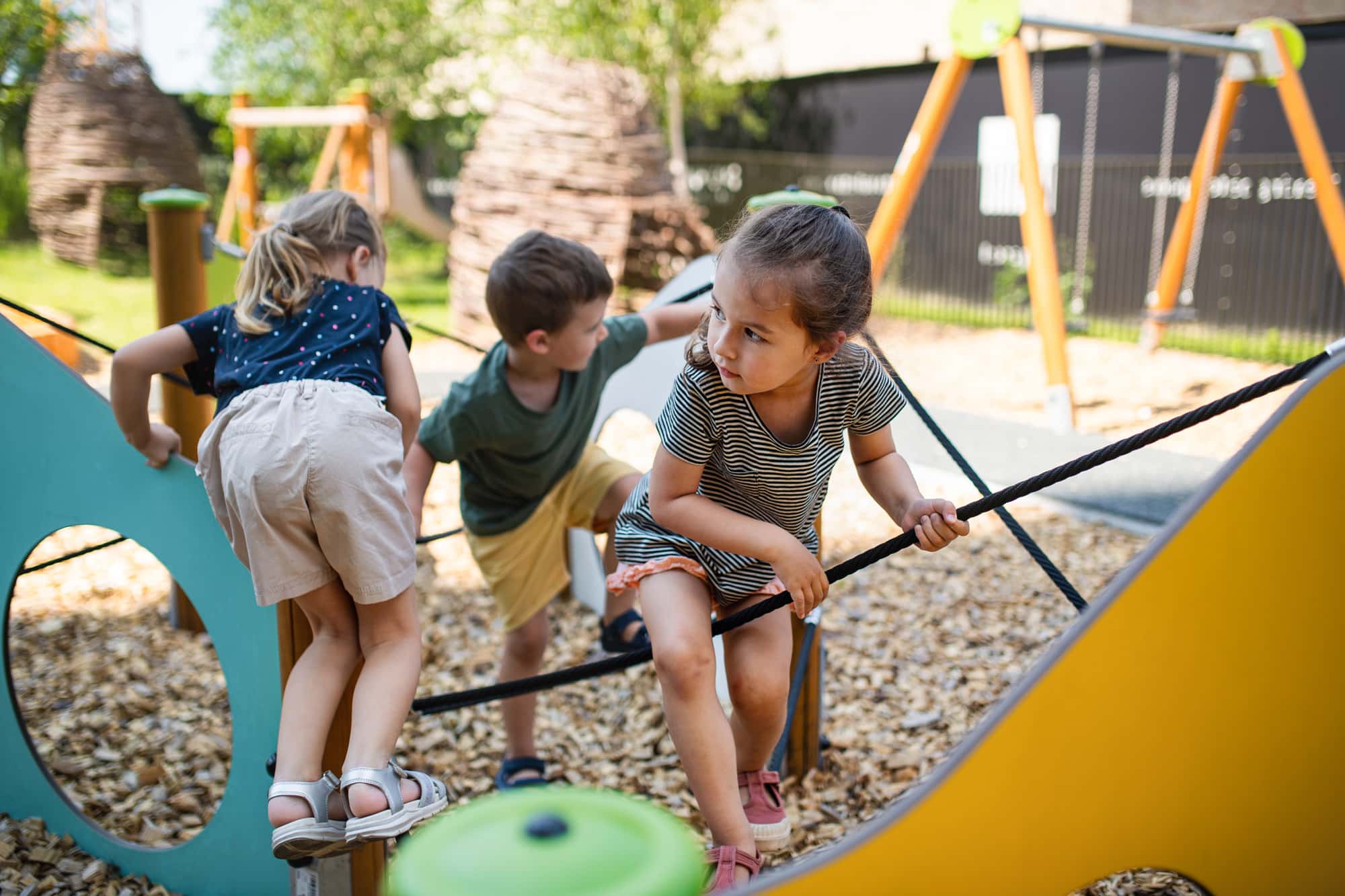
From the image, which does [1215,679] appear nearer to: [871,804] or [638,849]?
[638,849]

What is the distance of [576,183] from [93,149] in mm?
5599

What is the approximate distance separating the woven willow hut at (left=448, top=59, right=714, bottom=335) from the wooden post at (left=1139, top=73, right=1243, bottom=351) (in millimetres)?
3324

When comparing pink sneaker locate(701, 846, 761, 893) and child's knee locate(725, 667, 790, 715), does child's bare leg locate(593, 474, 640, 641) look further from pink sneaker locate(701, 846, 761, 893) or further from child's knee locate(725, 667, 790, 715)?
pink sneaker locate(701, 846, 761, 893)

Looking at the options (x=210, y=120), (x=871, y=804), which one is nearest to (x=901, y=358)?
(x=871, y=804)

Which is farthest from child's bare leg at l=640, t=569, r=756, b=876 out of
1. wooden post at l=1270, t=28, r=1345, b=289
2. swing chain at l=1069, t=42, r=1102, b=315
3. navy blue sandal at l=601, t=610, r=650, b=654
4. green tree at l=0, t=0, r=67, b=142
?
swing chain at l=1069, t=42, r=1102, b=315

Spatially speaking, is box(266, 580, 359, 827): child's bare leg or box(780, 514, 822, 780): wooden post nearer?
box(266, 580, 359, 827): child's bare leg

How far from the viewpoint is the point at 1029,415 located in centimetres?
664

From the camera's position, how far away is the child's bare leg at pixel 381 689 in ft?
5.59

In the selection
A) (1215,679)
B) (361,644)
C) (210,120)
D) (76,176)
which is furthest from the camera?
(210,120)

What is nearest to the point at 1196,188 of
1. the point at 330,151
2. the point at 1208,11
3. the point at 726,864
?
the point at 1208,11

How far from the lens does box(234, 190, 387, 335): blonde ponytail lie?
2.02m

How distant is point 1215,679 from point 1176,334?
8754 mm

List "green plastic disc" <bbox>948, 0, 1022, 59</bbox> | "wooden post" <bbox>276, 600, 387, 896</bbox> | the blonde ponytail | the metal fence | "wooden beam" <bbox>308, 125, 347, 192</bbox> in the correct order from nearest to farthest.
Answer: "wooden post" <bbox>276, 600, 387, 896</bbox>
the blonde ponytail
"green plastic disc" <bbox>948, 0, 1022, 59</bbox>
the metal fence
"wooden beam" <bbox>308, 125, 347, 192</bbox>

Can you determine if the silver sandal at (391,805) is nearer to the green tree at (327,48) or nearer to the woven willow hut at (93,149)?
the woven willow hut at (93,149)
